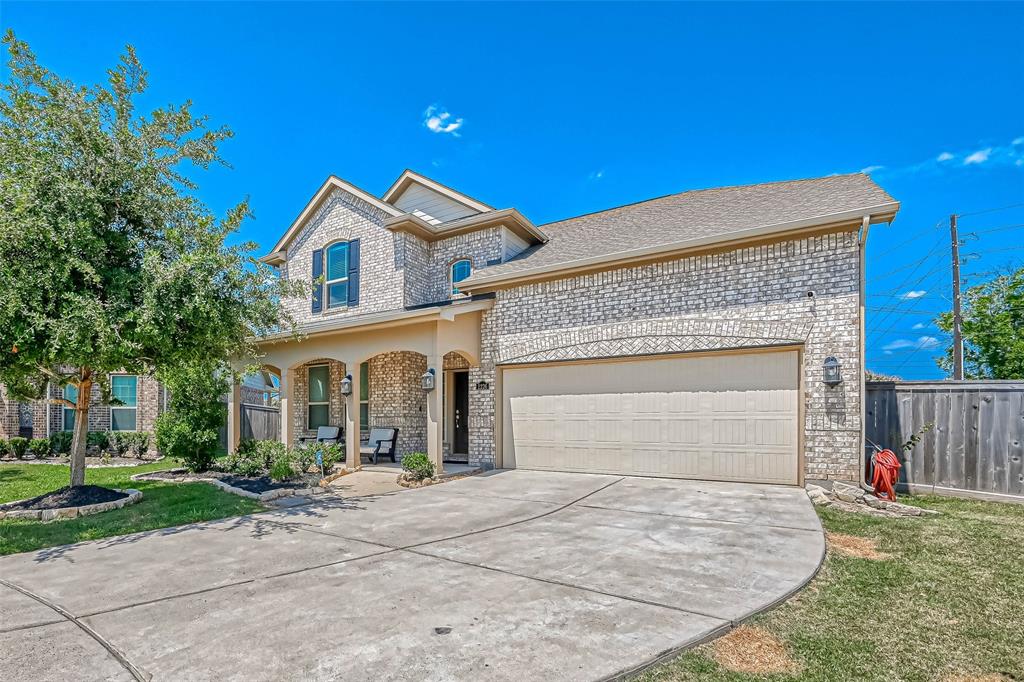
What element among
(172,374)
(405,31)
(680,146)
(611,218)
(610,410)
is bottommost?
(610,410)

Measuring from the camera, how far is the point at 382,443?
12.8 meters

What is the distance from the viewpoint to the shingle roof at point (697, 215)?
8.99 m

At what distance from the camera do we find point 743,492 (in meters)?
8.14

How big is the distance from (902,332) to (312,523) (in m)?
30.0

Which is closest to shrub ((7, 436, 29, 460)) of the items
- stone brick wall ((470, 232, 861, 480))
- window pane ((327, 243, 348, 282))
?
window pane ((327, 243, 348, 282))

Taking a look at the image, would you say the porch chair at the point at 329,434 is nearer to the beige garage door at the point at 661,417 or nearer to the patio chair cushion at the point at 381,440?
the patio chair cushion at the point at 381,440

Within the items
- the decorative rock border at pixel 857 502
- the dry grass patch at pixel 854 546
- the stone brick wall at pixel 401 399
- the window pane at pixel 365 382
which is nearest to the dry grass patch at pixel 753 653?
the dry grass patch at pixel 854 546

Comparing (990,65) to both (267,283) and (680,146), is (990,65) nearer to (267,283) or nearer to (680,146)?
(680,146)

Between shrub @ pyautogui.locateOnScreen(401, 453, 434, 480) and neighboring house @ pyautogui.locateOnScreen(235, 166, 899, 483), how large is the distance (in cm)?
35

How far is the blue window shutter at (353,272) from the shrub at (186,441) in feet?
15.7

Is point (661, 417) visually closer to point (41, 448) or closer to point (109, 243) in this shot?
point (109, 243)

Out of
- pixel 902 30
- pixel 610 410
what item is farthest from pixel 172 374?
pixel 902 30

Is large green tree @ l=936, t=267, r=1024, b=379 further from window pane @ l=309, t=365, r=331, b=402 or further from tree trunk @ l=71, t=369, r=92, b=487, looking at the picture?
tree trunk @ l=71, t=369, r=92, b=487

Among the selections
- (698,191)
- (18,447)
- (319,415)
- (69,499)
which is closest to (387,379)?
(319,415)
